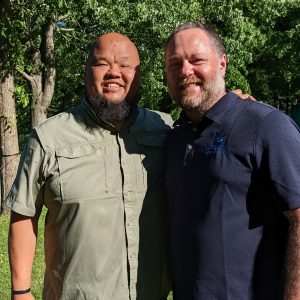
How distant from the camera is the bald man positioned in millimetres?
2562

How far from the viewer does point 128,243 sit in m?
2.60

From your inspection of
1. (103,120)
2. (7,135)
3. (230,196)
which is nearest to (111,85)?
(103,120)

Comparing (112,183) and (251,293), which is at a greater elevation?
(112,183)

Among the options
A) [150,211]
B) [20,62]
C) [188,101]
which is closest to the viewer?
[188,101]

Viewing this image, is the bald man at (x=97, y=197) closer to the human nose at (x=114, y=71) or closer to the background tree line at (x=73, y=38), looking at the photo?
the human nose at (x=114, y=71)

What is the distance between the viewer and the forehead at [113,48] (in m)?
2.71

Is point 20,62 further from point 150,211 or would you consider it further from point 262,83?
point 262,83

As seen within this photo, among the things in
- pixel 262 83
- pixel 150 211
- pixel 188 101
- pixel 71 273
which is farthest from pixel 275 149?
pixel 262 83

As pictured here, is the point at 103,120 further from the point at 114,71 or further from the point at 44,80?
the point at 44,80

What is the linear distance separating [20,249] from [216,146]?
117 centimetres

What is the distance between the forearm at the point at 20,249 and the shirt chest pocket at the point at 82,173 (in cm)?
29

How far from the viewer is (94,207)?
8.38ft

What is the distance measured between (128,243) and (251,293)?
67 centimetres

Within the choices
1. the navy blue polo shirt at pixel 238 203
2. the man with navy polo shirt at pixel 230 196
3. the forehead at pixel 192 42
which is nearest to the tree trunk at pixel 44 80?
the forehead at pixel 192 42
